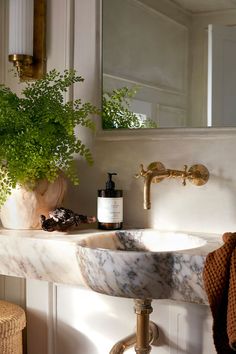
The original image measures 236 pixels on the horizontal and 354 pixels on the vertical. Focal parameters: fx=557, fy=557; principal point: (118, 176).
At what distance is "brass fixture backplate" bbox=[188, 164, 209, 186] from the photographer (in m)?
1.60

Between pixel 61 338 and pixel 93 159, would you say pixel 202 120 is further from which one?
pixel 61 338

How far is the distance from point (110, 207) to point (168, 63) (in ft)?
1.51

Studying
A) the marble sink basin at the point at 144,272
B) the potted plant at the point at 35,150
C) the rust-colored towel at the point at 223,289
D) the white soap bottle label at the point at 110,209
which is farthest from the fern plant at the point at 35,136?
the rust-colored towel at the point at 223,289

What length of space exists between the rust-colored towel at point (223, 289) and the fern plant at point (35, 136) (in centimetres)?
58

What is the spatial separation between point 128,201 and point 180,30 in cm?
54

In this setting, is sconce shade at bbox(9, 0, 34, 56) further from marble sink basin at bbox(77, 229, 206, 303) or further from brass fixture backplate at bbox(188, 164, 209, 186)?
marble sink basin at bbox(77, 229, 206, 303)

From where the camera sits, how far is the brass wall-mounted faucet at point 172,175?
1.58m

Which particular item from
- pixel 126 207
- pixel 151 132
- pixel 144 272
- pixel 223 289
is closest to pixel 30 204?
pixel 126 207

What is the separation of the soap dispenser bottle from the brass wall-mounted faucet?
10cm

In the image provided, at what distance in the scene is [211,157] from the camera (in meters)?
1.60

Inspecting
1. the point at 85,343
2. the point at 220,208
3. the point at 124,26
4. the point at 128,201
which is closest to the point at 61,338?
the point at 85,343

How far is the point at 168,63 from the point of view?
1.66m

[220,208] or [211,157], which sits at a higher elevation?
[211,157]

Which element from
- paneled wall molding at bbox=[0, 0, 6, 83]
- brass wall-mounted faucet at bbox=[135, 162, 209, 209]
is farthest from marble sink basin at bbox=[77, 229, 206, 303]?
paneled wall molding at bbox=[0, 0, 6, 83]
